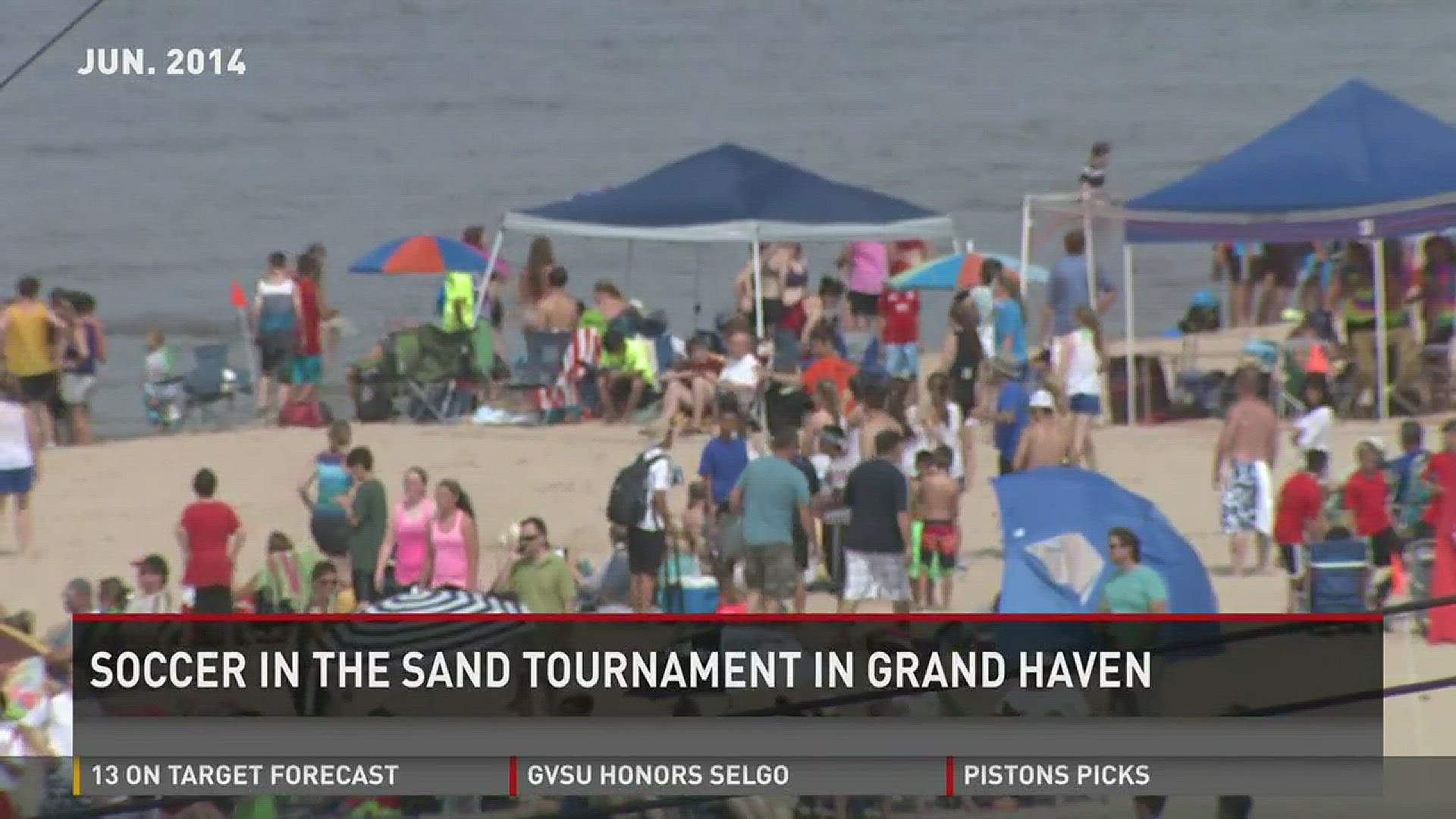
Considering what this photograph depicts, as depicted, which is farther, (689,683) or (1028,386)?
(1028,386)

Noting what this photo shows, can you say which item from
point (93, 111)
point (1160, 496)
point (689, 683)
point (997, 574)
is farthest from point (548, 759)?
point (93, 111)

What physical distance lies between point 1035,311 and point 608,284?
20.5 feet

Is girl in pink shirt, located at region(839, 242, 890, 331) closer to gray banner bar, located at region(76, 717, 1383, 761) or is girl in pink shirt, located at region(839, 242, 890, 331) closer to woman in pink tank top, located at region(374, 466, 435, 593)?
woman in pink tank top, located at region(374, 466, 435, 593)

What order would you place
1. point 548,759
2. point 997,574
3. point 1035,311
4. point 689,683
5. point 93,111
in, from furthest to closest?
point 93,111
point 1035,311
point 997,574
point 689,683
point 548,759

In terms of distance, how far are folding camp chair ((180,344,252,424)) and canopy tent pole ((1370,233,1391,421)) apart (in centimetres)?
772

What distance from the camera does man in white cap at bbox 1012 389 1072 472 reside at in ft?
59.8

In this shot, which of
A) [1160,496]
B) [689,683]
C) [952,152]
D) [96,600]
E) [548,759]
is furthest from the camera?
[952,152]

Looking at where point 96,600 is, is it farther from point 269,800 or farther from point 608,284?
point 608,284

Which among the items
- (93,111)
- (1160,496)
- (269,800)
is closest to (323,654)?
(269,800)

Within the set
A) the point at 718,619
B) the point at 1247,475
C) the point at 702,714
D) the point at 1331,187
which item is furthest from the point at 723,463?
the point at 702,714

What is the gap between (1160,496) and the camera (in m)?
19.8

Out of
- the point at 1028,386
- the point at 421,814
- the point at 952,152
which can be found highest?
the point at 952,152

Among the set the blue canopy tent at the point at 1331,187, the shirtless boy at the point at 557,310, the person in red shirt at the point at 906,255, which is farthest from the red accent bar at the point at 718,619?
the person in red shirt at the point at 906,255

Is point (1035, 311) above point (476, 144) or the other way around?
the other way around
